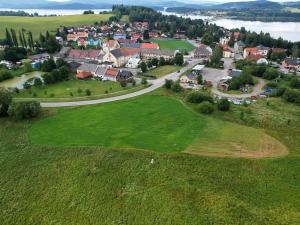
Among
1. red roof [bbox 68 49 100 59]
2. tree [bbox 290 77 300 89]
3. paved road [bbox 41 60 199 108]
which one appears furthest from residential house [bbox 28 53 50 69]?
tree [bbox 290 77 300 89]

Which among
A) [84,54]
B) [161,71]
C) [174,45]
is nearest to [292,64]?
[161,71]

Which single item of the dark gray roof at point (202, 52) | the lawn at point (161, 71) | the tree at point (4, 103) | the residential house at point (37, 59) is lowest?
the lawn at point (161, 71)

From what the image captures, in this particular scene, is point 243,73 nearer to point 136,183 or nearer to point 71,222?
point 136,183

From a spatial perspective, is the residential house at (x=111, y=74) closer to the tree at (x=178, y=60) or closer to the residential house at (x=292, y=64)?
the tree at (x=178, y=60)

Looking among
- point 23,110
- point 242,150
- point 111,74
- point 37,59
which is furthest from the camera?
point 37,59

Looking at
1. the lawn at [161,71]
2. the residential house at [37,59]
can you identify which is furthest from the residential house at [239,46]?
the residential house at [37,59]

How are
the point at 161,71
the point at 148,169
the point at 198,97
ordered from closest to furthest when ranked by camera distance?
the point at 148,169, the point at 198,97, the point at 161,71

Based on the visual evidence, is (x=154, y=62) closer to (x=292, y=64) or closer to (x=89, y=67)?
(x=89, y=67)
